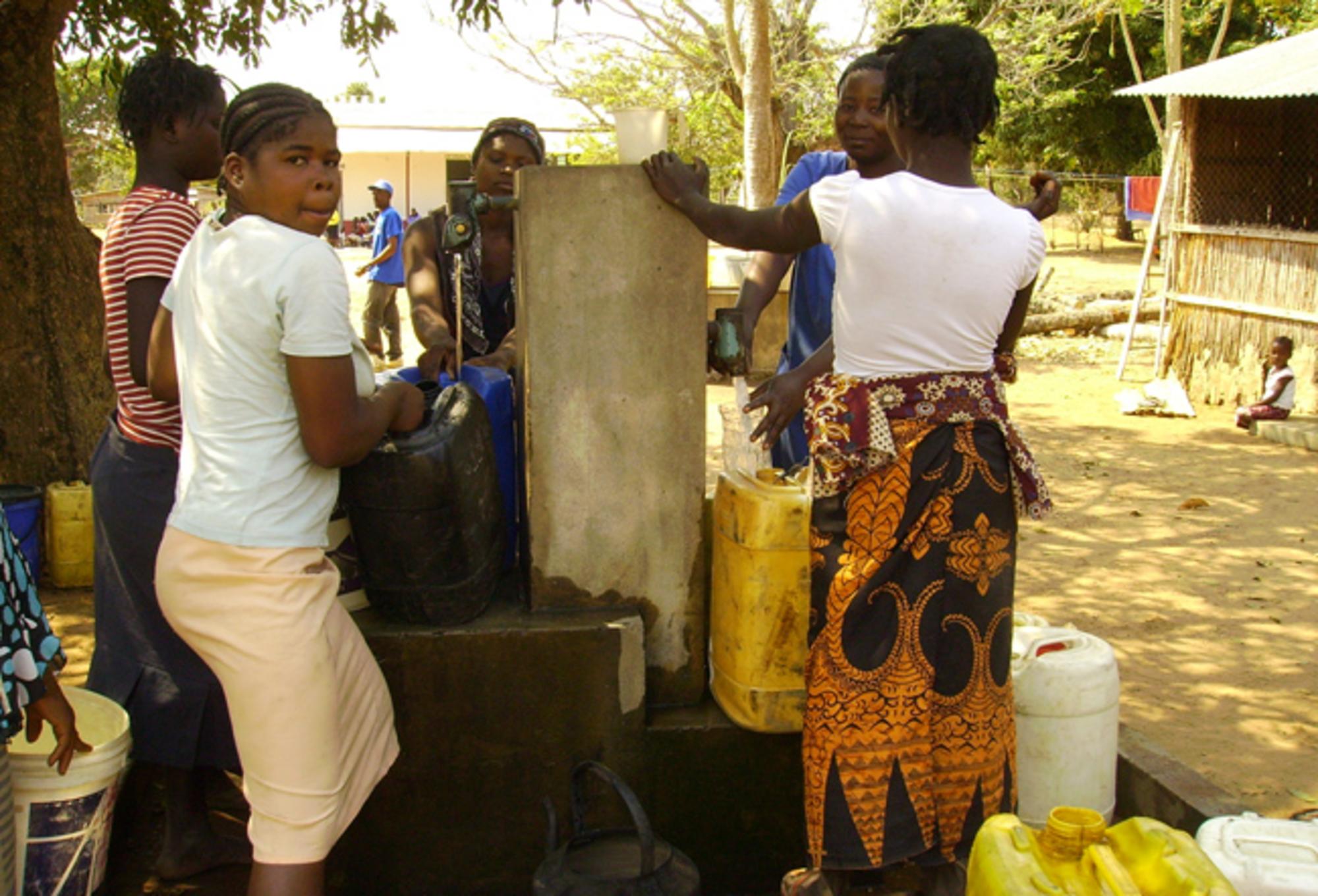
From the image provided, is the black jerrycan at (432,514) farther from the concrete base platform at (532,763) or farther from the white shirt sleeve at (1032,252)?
the white shirt sleeve at (1032,252)

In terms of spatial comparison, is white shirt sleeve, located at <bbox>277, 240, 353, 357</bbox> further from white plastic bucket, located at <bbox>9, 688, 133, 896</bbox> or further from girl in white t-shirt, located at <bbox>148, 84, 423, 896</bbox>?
white plastic bucket, located at <bbox>9, 688, 133, 896</bbox>

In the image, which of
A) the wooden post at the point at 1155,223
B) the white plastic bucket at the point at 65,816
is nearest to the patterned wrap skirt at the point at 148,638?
the white plastic bucket at the point at 65,816

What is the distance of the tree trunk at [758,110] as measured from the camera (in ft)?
34.8

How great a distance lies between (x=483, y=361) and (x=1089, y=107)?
952 inches

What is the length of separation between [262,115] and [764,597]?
1.49 meters

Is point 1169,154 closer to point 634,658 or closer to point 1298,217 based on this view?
point 1298,217

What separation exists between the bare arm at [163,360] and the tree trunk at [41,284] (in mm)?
3630

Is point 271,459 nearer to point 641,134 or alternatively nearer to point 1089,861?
point 641,134

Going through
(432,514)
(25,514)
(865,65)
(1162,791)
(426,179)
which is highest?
(426,179)

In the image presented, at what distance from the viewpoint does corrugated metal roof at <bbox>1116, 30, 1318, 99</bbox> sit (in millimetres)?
9117

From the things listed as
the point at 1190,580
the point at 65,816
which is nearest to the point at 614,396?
the point at 65,816

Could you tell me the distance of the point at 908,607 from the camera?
2.52 meters

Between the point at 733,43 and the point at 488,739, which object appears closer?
the point at 488,739

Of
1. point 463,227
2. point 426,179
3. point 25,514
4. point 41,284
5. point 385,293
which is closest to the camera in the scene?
point 463,227
